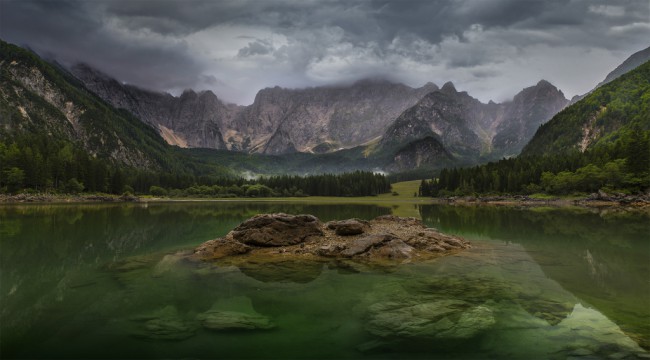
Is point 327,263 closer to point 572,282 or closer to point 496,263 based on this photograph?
point 496,263

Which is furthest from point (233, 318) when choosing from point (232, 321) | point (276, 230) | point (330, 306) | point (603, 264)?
point (603, 264)

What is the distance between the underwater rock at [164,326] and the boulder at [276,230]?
67.8 ft

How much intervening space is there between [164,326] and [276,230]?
80.1 ft

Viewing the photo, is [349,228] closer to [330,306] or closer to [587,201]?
[330,306]

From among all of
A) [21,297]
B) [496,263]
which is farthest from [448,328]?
[21,297]

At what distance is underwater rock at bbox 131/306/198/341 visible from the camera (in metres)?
13.8

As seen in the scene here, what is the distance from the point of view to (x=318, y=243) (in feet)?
123

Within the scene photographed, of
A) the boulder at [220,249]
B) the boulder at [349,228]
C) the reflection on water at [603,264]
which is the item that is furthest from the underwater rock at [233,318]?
the boulder at [349,228]

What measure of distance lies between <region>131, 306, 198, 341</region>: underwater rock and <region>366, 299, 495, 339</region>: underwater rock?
7336 mm

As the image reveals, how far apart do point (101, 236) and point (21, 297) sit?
29225 mm

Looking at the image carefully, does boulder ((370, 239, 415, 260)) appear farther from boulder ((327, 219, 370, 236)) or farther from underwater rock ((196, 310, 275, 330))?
underwater rock ((196, 310, 275, 330))

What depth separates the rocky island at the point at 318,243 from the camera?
3309cm

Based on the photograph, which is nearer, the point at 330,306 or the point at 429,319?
the point at 429,319

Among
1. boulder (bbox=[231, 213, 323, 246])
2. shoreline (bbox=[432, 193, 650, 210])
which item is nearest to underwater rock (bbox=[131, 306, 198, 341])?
boulder (bbox=[231, 213, 323, 246])
